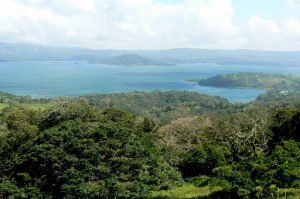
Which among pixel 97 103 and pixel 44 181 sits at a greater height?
pixel 44 181

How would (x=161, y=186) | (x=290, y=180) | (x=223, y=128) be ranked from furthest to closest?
1. (x=223, y=128)
2. (x=161, y=186)
3. (x=290, y=180)

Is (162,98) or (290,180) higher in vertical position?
(290,180)

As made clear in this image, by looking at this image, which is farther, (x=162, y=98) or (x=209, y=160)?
(x=162, y=98)

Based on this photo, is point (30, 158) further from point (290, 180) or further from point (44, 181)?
point (290, 180)

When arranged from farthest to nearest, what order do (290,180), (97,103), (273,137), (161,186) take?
(97,103)
(273,137)
(161,186)
(290,180)

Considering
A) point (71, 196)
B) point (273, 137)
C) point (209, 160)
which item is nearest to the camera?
point (71, 196)

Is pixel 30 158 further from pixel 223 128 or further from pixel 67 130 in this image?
pixel 223 128

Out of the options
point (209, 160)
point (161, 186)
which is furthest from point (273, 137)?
point (161, 186)

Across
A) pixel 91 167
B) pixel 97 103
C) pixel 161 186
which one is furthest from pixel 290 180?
pixel 97 103

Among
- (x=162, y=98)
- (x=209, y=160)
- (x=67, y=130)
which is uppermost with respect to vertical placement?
(x=67, y=130)
